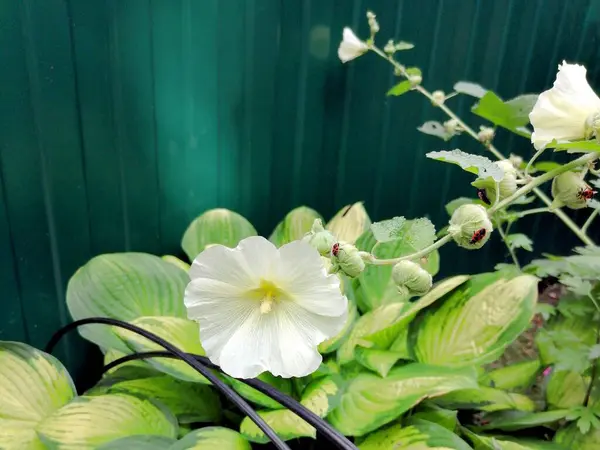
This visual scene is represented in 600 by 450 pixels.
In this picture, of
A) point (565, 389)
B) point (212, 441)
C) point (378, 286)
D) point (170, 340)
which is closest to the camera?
point (212, 441)

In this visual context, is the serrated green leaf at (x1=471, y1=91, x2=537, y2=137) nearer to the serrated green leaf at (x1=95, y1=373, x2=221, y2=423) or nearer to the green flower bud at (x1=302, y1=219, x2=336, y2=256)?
the green flower bud at (x1=302, y1=219, x2=336, y2=256)

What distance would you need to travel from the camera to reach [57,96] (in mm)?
1016

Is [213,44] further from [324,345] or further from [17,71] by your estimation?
[324,345]

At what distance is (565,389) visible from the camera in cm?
115

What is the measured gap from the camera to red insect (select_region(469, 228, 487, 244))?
1.53 ft

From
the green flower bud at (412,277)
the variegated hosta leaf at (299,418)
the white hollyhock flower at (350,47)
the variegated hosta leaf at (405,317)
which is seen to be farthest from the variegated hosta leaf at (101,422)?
the white hollyhock flower at (350,47)

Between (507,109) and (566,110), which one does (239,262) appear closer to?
(566,110)

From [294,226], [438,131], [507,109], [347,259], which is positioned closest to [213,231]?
[294,226]

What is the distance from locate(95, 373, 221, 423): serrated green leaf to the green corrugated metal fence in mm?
253

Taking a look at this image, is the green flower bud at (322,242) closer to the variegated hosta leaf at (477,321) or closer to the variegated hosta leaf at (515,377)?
the variegated hosta leaf at (477,321)

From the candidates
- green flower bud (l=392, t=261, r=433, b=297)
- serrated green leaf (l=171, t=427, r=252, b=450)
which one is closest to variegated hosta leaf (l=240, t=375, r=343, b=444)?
serrated green leaf (l=171, t=427, r=252, b=450)

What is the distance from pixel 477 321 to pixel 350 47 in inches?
27.6

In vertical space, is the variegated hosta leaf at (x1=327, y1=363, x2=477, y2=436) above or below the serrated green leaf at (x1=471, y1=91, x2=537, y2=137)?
below

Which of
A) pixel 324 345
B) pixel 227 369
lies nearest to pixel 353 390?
pixel 324 345
